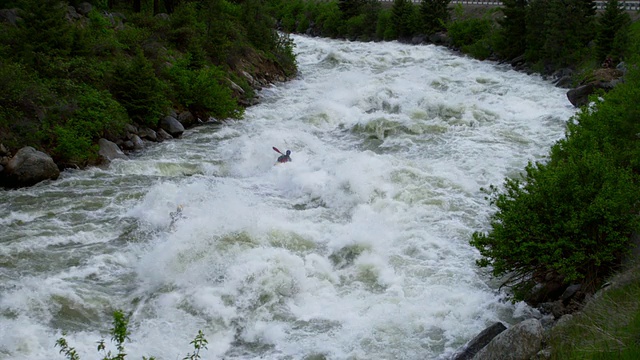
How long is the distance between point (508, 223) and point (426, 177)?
19.3ft

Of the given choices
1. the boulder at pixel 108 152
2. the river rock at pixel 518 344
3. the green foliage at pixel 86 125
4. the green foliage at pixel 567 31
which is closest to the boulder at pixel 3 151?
the green foliage at pixel 86 125

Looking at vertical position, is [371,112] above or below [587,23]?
below

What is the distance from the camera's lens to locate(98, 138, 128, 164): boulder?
1652 cm

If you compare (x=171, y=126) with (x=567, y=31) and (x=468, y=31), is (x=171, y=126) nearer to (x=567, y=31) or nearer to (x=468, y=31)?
(x=567, y=31)

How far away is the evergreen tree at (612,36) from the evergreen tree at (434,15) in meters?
20.2

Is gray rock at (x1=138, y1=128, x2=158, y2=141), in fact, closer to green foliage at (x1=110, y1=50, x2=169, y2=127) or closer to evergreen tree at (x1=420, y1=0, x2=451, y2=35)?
green foliage at (x1=110, y1=50, x2=169, y2=127)

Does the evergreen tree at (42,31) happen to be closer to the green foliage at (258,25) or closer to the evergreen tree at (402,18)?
the green foliage at (258,25)

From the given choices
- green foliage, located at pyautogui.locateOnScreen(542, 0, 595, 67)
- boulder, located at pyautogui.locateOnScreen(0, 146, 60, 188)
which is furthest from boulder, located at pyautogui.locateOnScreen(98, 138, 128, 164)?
green foliage, located at pyautogui.locateOnScreen(542, 0, 595, 67)

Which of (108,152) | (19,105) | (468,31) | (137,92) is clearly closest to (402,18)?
(468,31)

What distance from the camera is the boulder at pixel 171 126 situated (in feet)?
64.7

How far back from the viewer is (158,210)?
42.2 ft

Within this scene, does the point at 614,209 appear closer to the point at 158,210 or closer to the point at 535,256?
the point at 535,256

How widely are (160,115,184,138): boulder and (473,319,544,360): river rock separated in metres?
14.9

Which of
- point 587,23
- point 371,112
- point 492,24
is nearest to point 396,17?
point 492,24
